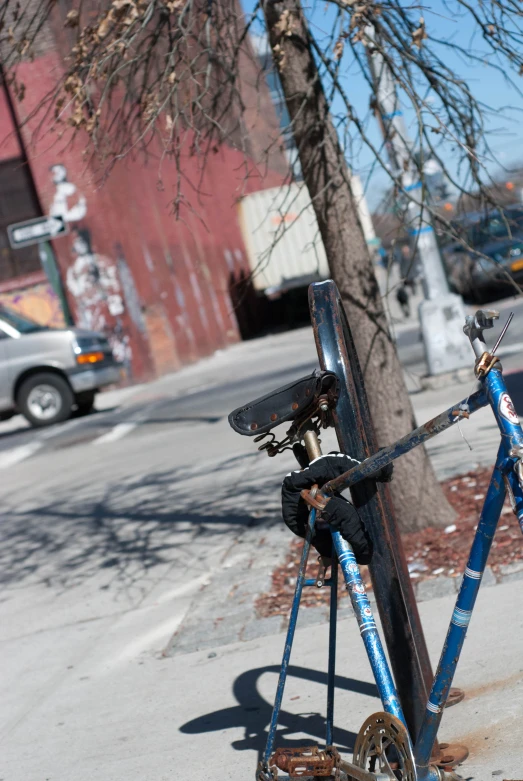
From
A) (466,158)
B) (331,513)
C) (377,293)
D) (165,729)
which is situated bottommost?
(165,729)

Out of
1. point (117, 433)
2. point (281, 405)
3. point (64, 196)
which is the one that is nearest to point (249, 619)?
point (281, 405)

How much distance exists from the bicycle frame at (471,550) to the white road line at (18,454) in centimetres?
1049

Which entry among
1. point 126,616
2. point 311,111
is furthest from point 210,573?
point 311,111

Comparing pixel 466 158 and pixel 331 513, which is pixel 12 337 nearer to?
pixel 466 158

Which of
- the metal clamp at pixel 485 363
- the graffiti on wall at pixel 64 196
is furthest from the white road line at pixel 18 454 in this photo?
the metal clamp at pixel 485 363

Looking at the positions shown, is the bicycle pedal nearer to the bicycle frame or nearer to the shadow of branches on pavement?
the bicycle frame

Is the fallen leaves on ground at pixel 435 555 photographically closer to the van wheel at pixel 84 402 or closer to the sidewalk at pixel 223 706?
the sidewalk at pixel 223 706

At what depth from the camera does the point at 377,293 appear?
5637mm

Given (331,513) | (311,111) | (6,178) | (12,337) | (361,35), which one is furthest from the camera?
(6,178)

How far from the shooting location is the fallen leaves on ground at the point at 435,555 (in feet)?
17.0

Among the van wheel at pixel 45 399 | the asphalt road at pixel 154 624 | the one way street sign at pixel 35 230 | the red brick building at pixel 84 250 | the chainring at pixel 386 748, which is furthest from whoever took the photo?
the red brick building at pixel 84 250

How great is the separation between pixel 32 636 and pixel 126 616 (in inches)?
21.3

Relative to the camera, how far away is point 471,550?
245 centimetres

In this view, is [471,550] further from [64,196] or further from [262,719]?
[64,196]
